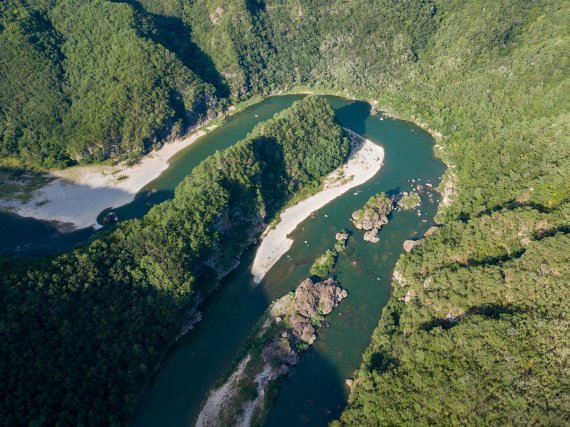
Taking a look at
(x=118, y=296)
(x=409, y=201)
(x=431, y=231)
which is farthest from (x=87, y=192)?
(x=431, y=231)

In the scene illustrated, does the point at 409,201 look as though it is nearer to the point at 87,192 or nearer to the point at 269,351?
the point at 269,351

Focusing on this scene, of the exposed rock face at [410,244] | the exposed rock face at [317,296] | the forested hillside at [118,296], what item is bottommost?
the exposed rock face at [410,244]

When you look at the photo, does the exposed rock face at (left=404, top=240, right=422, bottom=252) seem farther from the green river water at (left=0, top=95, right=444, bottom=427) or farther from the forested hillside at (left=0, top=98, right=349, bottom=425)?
the forested hillside at (left=0, top=98, right=349, bottom=425)

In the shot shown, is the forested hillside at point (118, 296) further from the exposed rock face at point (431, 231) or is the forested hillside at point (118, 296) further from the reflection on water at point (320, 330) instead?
the exposed rock face at point (431, 231)

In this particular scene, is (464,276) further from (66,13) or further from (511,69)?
(66,13)

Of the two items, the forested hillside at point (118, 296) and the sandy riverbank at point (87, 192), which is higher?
the sandy riverbank at point (87, 192)

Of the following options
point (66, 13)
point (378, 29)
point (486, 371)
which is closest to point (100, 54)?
point (66, 13)

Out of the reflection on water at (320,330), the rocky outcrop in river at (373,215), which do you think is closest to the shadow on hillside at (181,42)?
the reflection on water at (320,330)
